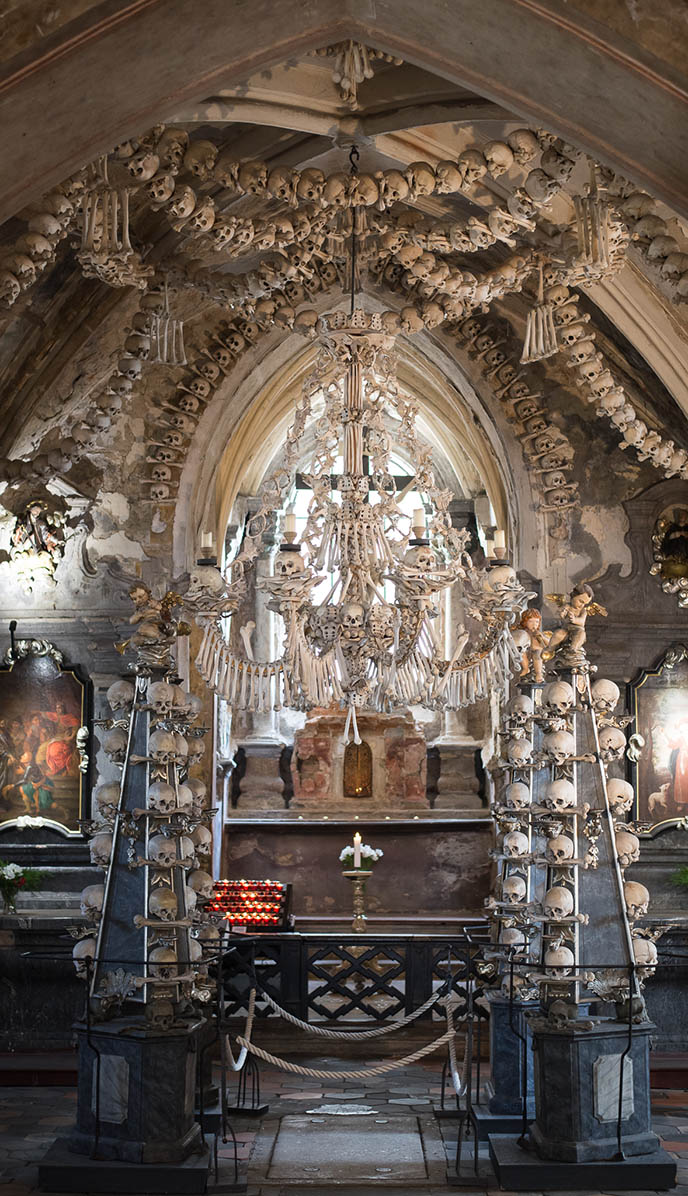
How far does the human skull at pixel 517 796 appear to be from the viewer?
7.57m

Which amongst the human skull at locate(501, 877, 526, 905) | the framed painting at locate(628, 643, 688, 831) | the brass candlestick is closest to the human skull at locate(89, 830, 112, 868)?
the human skull at locate(501, 877, 526, 905)

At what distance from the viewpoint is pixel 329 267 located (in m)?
8.45

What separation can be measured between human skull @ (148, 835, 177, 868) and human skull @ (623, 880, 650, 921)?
2204mm

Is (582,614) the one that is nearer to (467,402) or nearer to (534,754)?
(534,754)

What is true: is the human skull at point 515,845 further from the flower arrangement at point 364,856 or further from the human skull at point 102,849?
the flower arrangement at point 364,856

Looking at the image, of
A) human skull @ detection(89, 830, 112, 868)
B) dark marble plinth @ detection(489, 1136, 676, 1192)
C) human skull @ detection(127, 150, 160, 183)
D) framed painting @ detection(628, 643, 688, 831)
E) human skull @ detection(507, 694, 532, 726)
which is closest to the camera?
human skull @ detection(127, 150, 160, 183)

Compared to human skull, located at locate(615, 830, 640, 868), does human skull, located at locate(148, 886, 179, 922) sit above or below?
below

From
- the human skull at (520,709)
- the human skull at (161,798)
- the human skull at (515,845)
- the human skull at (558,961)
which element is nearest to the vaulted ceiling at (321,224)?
the human skull at (520,709)

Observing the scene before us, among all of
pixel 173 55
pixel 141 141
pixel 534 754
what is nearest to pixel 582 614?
pixel 534 754

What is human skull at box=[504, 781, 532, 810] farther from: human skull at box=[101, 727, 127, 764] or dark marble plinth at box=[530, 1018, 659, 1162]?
human skull at box=[101, 727, 127, 764]

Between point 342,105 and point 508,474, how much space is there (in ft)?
12.4

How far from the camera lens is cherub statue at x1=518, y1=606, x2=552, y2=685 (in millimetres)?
7520

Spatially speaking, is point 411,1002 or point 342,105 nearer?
point 342,105

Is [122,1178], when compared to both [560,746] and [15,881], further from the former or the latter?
[15,881]
